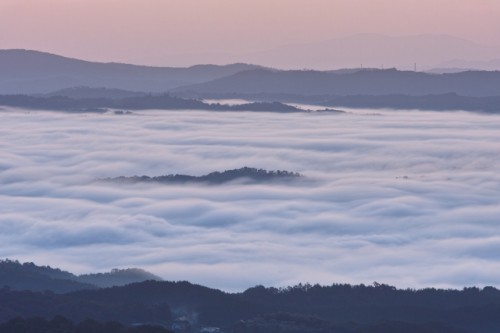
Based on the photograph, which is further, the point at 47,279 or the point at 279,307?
the point at 47,279

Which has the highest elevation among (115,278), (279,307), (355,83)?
(355,83)

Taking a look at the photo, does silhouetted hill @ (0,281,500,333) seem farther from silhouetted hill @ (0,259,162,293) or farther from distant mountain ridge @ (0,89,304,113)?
distant mountain ridge @ (0,89,304,113)

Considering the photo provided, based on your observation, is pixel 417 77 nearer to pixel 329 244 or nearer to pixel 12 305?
pixel 329 244

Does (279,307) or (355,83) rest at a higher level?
(355,83)

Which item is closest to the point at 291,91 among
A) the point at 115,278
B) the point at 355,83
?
the point at 355,83

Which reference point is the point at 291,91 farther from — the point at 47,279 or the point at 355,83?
the point at 47,279

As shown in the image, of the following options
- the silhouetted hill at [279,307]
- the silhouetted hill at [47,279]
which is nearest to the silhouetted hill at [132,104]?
the silhouetted hill at [47,279]

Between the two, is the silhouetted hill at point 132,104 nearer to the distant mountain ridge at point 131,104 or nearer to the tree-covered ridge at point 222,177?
the distant mountain ridge at point 131,104

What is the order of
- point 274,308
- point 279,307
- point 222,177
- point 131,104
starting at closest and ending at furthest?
point 274,308 < point 279,307 < point 222,177 < point 131,104
